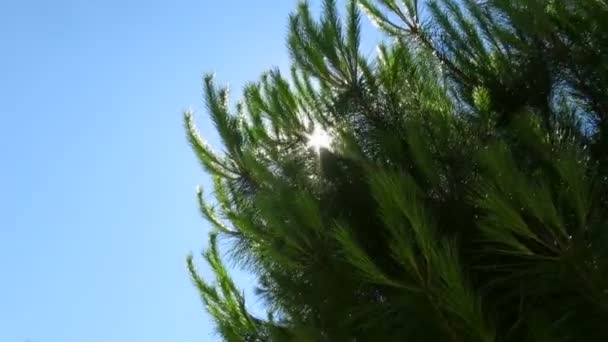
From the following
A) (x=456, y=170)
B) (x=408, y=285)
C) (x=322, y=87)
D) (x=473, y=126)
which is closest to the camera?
(x=408, y=285)

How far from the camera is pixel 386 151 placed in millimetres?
3127

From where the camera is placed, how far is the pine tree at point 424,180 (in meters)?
2.41

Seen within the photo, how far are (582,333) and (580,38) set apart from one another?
147cm

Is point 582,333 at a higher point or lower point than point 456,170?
lower

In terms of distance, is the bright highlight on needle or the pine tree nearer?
the pine tree

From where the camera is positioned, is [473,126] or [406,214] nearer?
[406,214]

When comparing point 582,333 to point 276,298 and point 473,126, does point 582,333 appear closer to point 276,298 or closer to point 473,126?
point 473,126

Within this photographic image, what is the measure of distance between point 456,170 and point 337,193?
20.6 inches

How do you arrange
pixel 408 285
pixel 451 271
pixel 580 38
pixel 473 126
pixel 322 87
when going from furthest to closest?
pixel 322 87
pixel 580 38
pixel 473 126
pixel 408 285
pixel 451 271

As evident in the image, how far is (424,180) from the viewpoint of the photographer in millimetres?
2959

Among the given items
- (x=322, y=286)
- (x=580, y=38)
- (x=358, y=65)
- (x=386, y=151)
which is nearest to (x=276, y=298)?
(x=322, y=286)

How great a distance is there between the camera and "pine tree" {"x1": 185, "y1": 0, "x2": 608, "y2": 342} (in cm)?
241

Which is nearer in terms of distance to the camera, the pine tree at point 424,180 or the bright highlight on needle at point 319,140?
the pine tree at point 424,180

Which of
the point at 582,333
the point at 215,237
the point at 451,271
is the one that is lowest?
the point at 582,333
